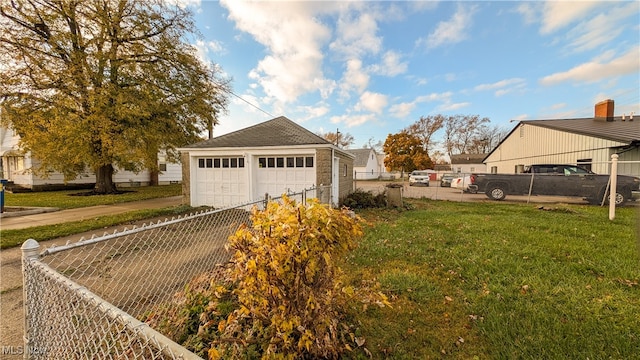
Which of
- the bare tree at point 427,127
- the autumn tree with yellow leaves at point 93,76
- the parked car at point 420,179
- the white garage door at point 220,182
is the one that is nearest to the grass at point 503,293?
the white garage door at point 220,182

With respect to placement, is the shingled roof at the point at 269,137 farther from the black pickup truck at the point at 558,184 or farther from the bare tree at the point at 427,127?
the bare tree at the point at 427,127

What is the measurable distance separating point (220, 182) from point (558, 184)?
1393 centimetres

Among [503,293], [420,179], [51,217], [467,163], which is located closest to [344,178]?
[503,293]

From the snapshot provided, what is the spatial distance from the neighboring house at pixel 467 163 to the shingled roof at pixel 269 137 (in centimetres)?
3643

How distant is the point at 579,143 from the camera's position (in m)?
13.4

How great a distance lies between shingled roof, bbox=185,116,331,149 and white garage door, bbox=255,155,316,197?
1.75 feet

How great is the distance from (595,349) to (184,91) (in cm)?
1583

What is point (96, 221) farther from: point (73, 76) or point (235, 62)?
point (235, 62)

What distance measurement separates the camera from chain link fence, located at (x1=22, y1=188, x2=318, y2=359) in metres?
1.22

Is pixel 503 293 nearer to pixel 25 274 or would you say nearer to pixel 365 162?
pixel 25 274

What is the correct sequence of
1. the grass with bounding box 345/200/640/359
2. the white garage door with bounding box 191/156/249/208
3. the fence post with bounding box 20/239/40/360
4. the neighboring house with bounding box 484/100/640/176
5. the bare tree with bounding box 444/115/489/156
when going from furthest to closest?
the bare tree with bounding box 444/115/489/156 → the neighboring house with bounding box 484/100/640/176 → the white garage door with bounding box 191/156/249/208 → the grass with bounding box 345/200/640/359 → the fence post with bounding box 20/239/40/360

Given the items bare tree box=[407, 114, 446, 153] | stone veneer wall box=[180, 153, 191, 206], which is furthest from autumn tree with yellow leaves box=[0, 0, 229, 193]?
bare tree box=[407, 114, 446, 153]

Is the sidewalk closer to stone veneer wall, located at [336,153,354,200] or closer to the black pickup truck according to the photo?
stone veneer wall, located at [336,153,354,200]

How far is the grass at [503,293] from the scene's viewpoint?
2.25 meters
